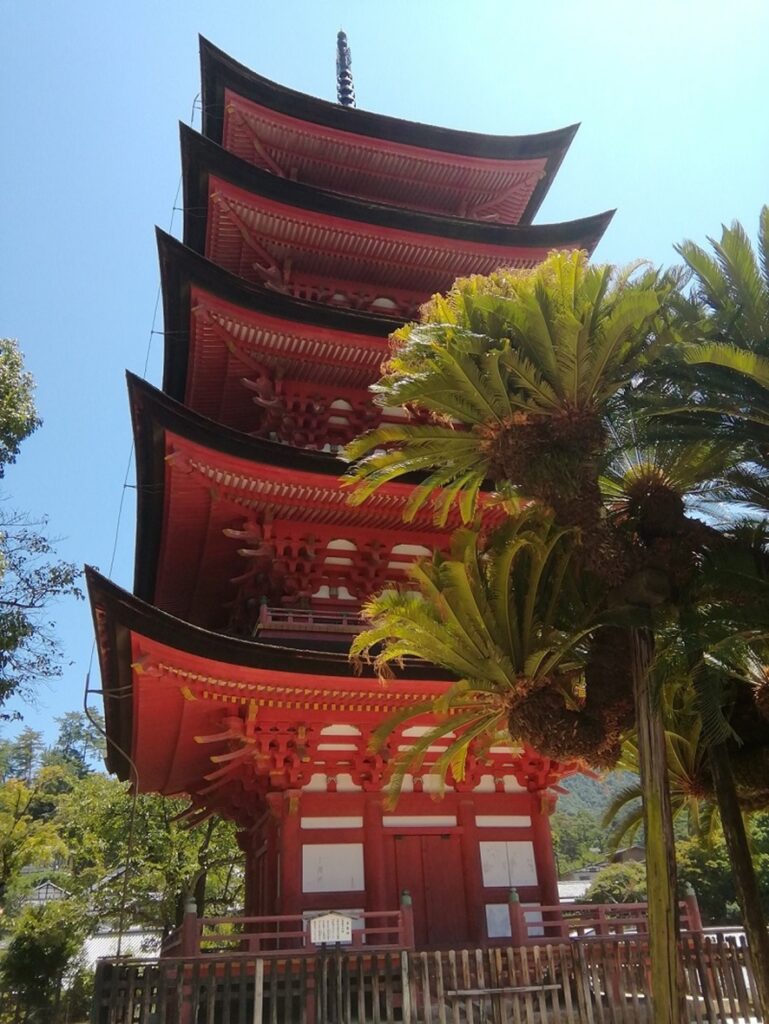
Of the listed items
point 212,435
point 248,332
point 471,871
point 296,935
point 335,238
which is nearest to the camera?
point 296,935

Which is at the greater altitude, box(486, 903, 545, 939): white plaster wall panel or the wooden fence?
box(486, 903, 545, 939): white plaster wall panel

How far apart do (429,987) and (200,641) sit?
15.7 ft

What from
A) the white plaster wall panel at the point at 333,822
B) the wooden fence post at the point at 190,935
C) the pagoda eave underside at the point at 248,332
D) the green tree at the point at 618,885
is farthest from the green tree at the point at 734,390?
the green tree at the point at 618,885

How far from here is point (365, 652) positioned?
32.8 ft

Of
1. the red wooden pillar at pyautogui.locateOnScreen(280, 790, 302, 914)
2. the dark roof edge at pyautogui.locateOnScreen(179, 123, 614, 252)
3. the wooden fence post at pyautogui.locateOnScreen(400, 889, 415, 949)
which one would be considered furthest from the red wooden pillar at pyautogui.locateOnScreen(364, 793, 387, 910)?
the dark roof edge at pyautogui.locateOnScreen(179, 123, 614, 252)

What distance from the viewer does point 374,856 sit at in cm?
1074

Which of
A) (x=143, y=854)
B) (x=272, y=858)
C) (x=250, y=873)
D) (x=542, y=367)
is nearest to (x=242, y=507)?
(x=272, y=858)

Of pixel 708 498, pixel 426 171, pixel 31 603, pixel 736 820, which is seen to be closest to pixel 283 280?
pixel 426 171

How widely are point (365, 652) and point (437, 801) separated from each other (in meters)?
3.04

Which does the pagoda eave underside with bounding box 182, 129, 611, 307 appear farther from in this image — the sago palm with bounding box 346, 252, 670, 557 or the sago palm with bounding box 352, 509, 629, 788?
the sago palm with bounding box 352, 509, 629, 788

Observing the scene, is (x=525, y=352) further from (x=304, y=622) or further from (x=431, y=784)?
(x=431, y=784)

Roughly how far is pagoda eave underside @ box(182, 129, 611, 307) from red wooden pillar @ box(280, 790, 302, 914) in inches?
387

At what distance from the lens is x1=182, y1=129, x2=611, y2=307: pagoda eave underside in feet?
48.7

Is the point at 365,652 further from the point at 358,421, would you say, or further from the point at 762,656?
the point at 358,421
